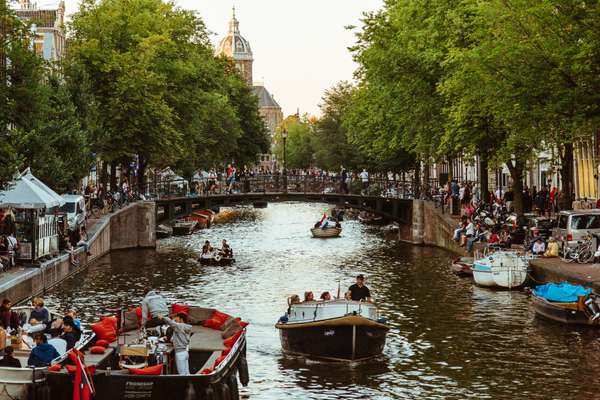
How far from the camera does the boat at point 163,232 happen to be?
86656 mm

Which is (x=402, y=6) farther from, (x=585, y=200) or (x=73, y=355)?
(x=73, y=355)

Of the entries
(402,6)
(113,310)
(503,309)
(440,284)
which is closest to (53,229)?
(113,310)

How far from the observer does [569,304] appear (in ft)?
132

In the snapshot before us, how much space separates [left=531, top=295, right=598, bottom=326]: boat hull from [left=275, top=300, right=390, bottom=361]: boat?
7.16 metres

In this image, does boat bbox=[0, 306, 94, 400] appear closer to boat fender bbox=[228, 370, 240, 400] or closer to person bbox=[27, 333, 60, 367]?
person bbox=[27, 333, 60, 367]

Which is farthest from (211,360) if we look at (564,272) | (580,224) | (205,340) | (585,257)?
(580,224)

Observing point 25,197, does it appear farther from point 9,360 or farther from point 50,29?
point 50,29

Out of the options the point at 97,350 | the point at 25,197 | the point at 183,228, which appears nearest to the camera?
the point at 97,350

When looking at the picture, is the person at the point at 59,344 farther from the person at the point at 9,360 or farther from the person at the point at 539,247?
the person at the point at 539,247

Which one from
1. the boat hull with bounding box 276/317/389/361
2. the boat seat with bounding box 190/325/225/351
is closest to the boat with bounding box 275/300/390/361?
the boat hull with bounding box 276/317/389/361

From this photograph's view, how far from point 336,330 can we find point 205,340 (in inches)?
194

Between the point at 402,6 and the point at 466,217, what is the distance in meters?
12.5

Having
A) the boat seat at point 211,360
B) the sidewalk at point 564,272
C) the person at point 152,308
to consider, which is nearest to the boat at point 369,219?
the sidewalk at point 564,272

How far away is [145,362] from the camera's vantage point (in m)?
28.3
